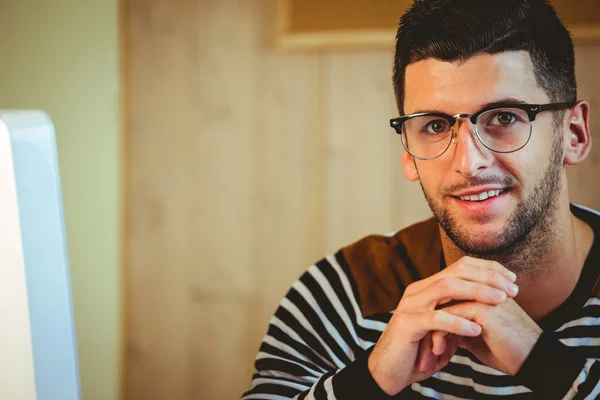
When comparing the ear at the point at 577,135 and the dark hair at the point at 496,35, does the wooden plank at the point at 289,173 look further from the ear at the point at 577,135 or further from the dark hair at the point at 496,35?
the ear at the point at 577,135

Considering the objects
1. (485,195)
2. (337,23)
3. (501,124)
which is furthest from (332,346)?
(337,23)

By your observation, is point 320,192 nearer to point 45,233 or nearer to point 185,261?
point 185,261

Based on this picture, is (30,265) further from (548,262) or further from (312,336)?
(548,262)

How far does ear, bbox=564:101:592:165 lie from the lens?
111 cm

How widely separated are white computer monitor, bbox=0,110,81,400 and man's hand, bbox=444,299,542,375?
0.57 metres

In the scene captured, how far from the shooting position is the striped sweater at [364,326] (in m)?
1.06

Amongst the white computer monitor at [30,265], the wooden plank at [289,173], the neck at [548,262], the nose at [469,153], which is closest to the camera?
the white computer monitor at [30,265]

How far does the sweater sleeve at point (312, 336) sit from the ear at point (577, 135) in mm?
466

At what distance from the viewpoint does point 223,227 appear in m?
1.89

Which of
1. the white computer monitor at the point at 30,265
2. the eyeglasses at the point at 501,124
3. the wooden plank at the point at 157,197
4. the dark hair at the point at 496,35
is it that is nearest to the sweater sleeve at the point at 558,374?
the eyeglasses at the point at 501,124

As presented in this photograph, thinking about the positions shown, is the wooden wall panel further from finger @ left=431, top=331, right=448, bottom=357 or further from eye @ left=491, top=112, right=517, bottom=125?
finger @ left=431, top=331, right=448, bottom=357

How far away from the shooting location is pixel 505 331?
914 millimetres

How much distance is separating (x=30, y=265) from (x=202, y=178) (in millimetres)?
1200

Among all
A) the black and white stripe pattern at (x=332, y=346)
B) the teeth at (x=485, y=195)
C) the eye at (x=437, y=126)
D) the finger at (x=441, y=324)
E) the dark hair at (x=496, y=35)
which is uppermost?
the dark hair at (x=496, y=35)
